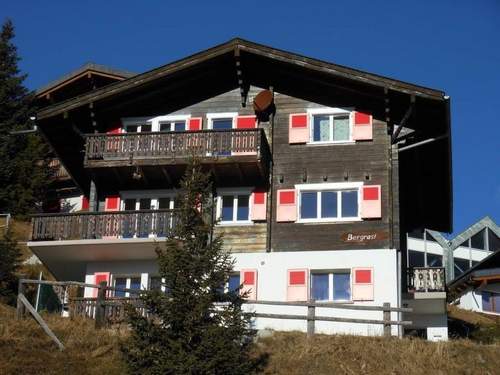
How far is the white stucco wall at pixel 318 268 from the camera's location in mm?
28500

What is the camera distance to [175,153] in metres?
30.8

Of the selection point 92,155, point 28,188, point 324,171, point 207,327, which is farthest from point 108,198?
point 28,188

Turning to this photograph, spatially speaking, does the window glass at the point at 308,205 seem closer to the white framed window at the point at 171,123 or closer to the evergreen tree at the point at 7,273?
the white framed window at the point at 171,123

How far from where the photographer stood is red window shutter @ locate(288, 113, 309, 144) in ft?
103

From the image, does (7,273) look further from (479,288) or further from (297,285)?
(479,288)

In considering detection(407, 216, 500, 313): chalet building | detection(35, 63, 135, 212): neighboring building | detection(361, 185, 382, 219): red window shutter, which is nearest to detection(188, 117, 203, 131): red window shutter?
detection(361, 185, 382, 219): red window shutter

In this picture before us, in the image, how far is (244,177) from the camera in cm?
3094

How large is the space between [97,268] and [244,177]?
543cm

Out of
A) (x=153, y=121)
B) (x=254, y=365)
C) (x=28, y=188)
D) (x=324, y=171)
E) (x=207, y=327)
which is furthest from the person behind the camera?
(x=28, y=188)

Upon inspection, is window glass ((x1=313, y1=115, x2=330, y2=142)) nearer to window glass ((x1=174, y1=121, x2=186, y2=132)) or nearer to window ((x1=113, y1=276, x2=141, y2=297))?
window glass ((x1=174, y1=121, x2=186, y2=132))

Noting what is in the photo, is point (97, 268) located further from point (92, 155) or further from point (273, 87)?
point (273, 87)

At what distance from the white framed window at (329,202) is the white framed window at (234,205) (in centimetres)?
165

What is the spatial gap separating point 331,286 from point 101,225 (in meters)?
7.30

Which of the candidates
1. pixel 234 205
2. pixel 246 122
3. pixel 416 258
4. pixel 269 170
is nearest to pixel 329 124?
pixel 269 170
